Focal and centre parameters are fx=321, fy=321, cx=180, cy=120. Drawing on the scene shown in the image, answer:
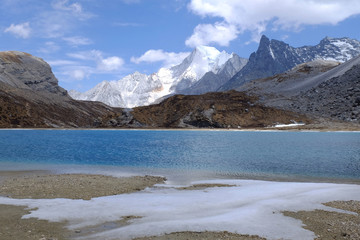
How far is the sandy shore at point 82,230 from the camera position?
1370 centimetres

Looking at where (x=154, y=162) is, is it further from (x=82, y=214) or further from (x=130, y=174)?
(x=82, y=214)

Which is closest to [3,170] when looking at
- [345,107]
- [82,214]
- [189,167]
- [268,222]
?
[189,167]

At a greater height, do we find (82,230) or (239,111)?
(239,111)

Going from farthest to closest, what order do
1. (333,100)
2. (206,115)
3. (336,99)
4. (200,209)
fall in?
1. (333,100)
2. (336,99)
3. (206,115)
4. (200,209)

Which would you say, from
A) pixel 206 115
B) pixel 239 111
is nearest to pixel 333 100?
pixel 239 111

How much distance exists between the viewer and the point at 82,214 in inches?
659

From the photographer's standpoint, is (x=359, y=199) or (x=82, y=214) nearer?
(x=82, y=214)

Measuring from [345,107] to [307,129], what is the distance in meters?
38.6

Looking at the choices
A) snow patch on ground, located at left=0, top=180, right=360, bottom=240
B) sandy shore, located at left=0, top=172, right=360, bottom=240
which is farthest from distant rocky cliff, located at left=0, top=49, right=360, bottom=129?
snow patch on ground, located at left=0, top=180, right=360, bottom=240

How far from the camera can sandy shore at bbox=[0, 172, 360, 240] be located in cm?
1370

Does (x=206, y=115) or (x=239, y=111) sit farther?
(x=239, y=111)

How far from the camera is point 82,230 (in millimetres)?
14508

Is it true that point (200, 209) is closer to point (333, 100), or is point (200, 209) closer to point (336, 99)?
point (333, 100)

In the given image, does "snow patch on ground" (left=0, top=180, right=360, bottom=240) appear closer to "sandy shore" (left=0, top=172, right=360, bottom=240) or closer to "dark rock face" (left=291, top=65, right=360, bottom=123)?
"sandy shore" (left=0, top=172, right=360, bottom=240)
